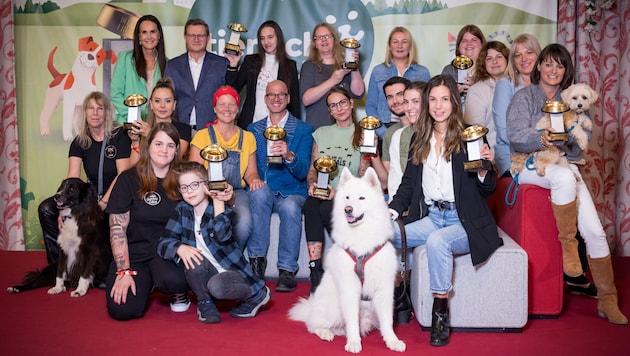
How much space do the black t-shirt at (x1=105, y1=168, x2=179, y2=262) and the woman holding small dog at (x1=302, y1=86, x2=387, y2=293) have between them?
1021 millimetres

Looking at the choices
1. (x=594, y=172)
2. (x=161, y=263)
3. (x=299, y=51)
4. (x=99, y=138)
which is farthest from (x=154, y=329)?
(x=594, y=172)

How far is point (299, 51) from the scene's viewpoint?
5.94 meters

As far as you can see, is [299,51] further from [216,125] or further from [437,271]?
[437,271]

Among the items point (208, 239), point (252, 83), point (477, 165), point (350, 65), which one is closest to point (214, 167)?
point (208, 239)

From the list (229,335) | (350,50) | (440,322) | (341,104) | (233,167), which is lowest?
(229,335)

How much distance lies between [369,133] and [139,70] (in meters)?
2.01

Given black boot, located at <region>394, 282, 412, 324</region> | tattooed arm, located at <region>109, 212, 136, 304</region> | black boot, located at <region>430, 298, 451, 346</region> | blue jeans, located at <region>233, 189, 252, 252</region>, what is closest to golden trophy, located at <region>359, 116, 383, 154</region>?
blue jeans, located at <region>233, 189, 252, 252</region>

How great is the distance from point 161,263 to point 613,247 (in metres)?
4.08

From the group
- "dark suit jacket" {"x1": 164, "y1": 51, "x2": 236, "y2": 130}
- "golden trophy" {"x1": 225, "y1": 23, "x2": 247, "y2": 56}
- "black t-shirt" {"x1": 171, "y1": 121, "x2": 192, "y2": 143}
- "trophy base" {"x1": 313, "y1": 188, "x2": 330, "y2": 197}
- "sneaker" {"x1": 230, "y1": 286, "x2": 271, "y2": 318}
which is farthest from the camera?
"dark suit jacket" {"x1": 164, "y1": 51, "x2": 236, "y2": 130}

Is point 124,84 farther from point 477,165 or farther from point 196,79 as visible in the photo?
point 477,165

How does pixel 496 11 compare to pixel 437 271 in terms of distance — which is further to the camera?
pixel 496 11

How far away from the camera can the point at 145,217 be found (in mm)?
3912

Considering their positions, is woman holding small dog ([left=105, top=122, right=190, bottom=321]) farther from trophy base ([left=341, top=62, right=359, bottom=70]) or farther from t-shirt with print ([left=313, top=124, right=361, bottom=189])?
trophy base ([left=341, top=62, right=359, bottom=70])

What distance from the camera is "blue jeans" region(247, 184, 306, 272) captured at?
4.58 metres
